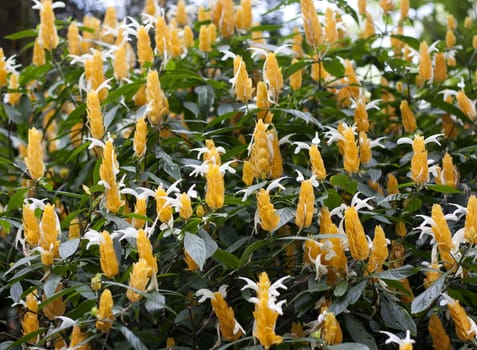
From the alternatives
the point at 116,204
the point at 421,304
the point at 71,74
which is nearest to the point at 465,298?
the point at 421,304

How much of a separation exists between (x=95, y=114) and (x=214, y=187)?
0.52m

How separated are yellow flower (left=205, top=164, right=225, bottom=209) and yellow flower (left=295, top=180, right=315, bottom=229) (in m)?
0.22

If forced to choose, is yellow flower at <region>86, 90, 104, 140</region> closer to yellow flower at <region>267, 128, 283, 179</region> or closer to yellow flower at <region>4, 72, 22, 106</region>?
yellow flower at <region>267, 128, 283, 179</region>

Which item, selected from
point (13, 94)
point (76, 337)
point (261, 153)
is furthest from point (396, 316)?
point (13, 94)

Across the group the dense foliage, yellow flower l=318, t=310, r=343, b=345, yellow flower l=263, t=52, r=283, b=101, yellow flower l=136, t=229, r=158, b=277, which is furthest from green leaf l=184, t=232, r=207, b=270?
yellow flower l=263, t=52, r=283, b=101

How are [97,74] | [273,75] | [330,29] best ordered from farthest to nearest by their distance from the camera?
[330,29]
[97,74]
[273,75]

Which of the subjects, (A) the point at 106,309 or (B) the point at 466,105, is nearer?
(A) the point at 106,309

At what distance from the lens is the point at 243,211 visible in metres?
2.16

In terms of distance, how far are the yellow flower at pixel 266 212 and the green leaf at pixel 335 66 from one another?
2.75ft

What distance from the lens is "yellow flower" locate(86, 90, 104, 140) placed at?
6.65 ft

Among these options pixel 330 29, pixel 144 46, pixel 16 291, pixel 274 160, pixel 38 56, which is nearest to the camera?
pixel 16 291

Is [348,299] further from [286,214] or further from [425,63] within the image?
[425,63]

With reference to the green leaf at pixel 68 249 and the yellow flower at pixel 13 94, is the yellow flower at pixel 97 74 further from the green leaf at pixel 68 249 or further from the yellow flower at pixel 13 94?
the green leaf at pixel 68 249

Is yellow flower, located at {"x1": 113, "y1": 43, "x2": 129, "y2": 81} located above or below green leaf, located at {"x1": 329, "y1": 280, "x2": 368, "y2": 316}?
above
